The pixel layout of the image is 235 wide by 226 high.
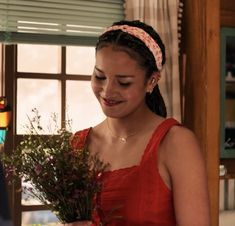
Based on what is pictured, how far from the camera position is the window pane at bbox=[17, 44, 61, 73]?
2.61 m

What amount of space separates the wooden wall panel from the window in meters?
0.58

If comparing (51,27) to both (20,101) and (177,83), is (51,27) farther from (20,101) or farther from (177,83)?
(177,83)

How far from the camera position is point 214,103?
8.23ft

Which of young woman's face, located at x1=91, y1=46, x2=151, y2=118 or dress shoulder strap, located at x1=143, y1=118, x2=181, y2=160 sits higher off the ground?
young woman's face, located at x1=91, y1=46, x2=151, y2=118

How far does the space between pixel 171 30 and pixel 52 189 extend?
4.97ft

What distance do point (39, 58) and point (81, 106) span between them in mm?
370

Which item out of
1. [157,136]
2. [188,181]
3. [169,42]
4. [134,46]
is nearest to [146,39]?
[134,46]

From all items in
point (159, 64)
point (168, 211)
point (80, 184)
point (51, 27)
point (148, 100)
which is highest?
point (51, 27)

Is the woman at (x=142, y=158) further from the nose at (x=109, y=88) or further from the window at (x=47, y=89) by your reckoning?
the window at (x=47, y=89)

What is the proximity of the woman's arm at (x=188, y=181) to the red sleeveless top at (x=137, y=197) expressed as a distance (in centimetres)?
4

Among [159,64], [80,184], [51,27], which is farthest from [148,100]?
[51,27]

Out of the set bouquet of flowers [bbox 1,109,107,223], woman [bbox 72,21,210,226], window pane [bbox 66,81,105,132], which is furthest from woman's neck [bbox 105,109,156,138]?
window pane [bbox 66,81,105,132]

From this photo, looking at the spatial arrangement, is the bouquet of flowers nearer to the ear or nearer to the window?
the ear

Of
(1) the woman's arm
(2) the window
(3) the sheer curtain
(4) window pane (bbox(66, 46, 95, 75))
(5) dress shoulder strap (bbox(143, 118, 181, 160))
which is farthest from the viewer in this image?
(4) window pane (bbox(66, 46, 95, 75))
